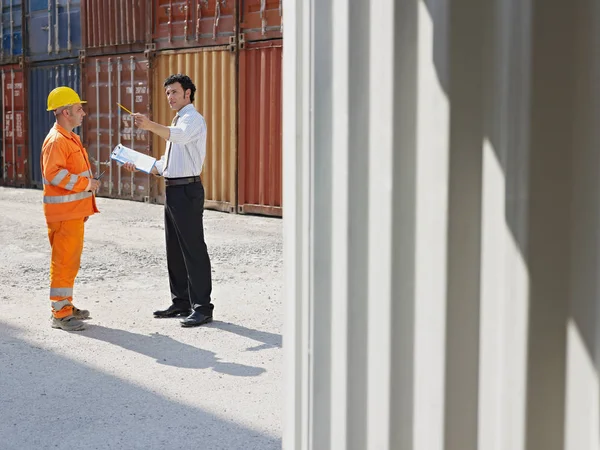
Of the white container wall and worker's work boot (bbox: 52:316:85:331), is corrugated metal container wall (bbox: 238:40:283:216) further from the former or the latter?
the white container wall

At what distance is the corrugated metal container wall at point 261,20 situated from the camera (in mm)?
12906

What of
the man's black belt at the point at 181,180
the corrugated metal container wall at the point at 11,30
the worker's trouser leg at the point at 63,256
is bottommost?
the worker's trouser leg at the point at 63,256

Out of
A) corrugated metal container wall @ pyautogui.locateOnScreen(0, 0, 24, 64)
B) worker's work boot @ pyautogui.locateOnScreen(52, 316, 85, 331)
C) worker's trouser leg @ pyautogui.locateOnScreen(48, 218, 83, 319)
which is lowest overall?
worker's work boot @ pyautogui.locateOnScreen(52, 316, 85, 331)

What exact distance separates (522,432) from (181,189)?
4.87m

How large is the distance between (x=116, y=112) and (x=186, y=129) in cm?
1014

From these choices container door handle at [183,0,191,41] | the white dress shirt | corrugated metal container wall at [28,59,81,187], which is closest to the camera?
the white dress shirt

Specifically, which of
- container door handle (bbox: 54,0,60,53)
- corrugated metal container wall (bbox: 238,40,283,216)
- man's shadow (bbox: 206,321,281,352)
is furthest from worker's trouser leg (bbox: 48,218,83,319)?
container door handle (bbox: 54,0,60,53)

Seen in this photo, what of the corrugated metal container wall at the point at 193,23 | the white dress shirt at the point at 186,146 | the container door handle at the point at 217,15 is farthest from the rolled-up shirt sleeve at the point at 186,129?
the container door handle at the point at 217,15

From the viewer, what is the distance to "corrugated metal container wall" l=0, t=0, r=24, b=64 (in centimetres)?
1797

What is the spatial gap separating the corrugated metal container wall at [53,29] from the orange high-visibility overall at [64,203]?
11.1 m

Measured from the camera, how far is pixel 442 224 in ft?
5.37

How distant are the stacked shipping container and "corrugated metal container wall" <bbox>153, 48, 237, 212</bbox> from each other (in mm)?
16

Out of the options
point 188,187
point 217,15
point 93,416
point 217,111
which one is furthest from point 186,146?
point 217,15

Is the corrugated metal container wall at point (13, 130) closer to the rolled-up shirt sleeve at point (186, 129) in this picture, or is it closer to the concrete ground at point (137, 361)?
the concrete ground at point (137, 361)
